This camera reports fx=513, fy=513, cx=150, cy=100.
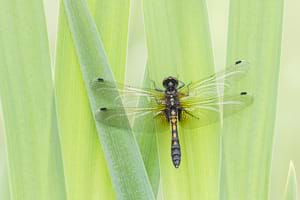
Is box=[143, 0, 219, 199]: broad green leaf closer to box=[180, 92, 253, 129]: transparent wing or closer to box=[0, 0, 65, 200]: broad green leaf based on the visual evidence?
box=[180, 92, 253, 129]: transparent wing

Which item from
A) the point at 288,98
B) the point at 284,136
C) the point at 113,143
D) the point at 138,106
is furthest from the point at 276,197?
the point at 113,143

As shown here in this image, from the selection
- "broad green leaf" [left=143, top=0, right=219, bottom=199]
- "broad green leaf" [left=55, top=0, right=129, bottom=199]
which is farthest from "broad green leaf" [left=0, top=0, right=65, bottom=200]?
"broad green leaf" [left=143, top=0, right=219, bottom=199]

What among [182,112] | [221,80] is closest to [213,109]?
[221,80]

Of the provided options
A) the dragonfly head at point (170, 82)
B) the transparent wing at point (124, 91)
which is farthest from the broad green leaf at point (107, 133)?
the dragonfly head at point (170, 82)

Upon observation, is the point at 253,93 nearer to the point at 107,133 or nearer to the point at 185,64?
the point at 185,64

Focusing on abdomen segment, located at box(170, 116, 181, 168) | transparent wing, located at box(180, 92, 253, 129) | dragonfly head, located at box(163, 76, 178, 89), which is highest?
dragonfly head, located at box(163, 76, 178, 89)

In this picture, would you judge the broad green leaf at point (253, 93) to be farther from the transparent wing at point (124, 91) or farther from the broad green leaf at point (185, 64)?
the transparent wing at point (124, 91)
